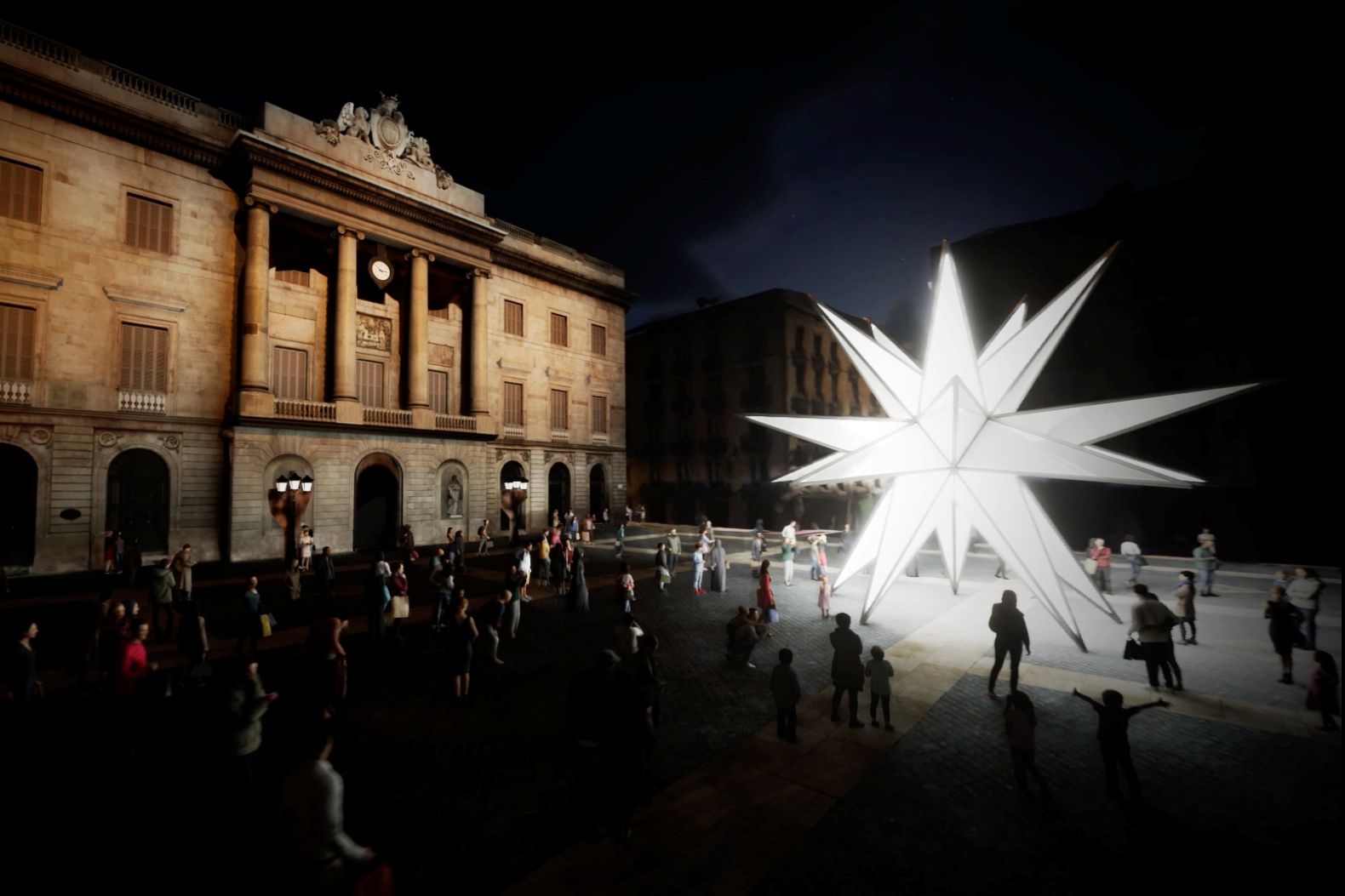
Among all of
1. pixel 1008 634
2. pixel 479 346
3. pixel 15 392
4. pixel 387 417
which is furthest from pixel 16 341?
pixel 1008 634

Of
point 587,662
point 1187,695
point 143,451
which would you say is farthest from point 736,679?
point 143,451

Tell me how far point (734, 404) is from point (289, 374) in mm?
27978

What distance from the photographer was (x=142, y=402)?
64.8ft

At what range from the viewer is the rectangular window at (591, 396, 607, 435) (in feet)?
118

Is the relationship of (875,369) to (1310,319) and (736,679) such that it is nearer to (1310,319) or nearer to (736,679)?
(736,679)

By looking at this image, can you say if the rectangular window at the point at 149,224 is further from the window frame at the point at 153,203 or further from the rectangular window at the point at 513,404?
the rectangular window at the point at 513,404

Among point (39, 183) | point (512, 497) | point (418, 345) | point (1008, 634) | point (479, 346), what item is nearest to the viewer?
point (1008, 634)

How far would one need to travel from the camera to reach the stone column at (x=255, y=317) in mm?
20844

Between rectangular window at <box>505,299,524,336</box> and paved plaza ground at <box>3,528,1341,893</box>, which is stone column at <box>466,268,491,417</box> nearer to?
rectangular window at <box>505,299,524,336</box>

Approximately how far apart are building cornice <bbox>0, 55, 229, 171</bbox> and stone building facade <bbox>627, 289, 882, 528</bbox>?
99.1 ft

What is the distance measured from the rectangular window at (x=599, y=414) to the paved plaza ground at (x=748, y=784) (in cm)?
2696

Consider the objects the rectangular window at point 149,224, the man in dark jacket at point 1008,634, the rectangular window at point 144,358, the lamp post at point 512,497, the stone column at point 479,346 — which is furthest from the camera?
the lamp post at point 512,497

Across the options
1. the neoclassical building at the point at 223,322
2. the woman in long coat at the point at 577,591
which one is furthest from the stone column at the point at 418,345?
the woman in long coat at the point at 577,591

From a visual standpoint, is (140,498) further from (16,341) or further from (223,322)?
(223,322)
